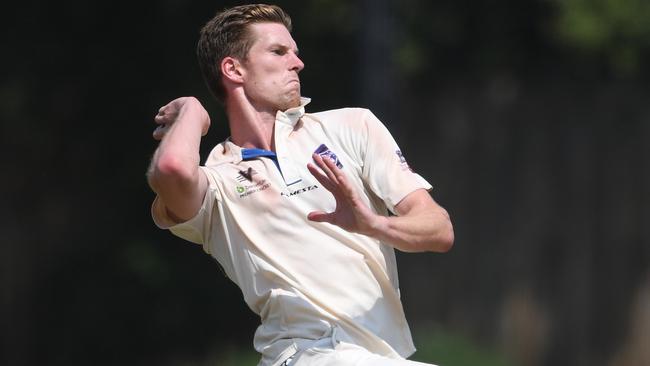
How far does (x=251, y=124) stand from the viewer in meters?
5.65

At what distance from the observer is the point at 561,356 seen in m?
14.2

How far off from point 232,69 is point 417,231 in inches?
41.0


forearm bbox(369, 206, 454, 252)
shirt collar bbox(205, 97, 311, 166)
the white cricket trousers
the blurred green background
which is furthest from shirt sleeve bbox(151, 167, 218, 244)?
the blurred green background

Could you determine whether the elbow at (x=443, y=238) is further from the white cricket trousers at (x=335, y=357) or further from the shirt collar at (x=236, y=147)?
the shirt collar at (x=236, y=147)

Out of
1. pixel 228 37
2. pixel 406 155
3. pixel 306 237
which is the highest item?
pixel 228 37

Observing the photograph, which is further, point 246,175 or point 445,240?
point 246,175

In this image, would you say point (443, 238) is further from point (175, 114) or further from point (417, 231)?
point (175, 114)

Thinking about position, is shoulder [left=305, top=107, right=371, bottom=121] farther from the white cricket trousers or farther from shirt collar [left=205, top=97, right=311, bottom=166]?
the white cricket trousers

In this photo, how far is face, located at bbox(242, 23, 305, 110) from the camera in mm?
5652

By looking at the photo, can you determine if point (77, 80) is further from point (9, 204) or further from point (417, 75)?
point (417, 75)

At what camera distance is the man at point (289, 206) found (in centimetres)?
534

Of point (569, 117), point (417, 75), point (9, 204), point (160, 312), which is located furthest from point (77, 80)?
point (569, 117)

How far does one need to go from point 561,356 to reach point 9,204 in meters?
5.57

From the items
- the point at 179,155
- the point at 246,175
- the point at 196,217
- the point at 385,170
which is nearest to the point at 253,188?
the point at 246,175
